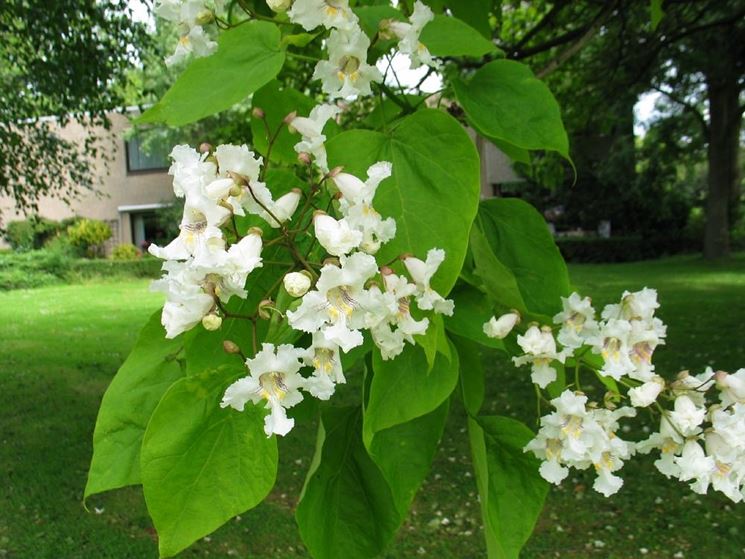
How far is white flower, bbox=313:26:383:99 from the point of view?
909mm

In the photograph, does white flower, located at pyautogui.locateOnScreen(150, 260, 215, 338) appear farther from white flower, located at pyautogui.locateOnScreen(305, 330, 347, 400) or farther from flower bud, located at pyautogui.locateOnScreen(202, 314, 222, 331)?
white flower, located at pyautogui.locateOnScreen(305, 330, 347, 400)

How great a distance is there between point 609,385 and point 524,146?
388 millimetres

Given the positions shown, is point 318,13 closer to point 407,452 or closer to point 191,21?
point 191,21

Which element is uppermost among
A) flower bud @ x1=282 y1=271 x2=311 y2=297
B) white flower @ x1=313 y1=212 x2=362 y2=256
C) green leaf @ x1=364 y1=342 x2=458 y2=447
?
white flower @ x1=313 y1=212 x2=362 y2=256

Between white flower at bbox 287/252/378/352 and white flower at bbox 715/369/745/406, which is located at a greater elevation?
white flower at bbox 287/252/378/352

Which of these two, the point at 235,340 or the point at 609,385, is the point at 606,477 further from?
the point at 235,340

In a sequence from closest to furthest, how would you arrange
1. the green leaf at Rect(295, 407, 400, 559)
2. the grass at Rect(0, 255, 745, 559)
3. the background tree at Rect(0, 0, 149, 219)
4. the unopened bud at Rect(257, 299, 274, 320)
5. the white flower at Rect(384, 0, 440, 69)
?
the unopened bud at Rect(257, 299, 274, 320) < the white flower at Rect(384, 0, 440, 69) < the green leaf at Rect(295, 407, 400, 559) < the grass at Rect(0, 255, 745, 559) < the background tree at Rect(0, 0, 149, 219)

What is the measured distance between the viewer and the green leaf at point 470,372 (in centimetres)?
113

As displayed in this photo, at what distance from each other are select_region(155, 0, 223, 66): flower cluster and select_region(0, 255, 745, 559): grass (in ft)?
10.4

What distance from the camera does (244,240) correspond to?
2.60ft

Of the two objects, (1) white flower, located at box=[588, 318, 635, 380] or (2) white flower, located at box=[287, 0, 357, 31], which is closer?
(2) white flower, located at box=[287, 0, 357, 31]

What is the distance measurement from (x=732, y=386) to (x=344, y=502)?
578 mm

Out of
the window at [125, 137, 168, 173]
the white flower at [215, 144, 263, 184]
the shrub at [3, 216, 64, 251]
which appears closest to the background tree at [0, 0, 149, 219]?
the white flower at [215, 144, 263, 184]

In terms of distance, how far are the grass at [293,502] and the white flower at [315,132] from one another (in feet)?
10.6
